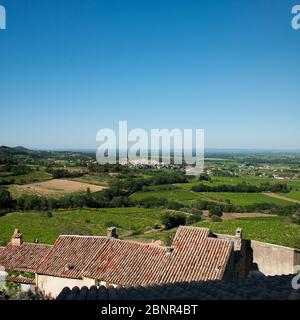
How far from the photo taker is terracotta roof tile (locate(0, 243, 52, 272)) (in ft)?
45.4

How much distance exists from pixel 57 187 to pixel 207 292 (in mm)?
40234

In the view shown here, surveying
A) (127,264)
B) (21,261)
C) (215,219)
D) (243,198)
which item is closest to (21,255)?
(21,261)

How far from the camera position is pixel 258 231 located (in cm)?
2986

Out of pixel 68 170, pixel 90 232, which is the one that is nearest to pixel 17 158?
pixel 68 170

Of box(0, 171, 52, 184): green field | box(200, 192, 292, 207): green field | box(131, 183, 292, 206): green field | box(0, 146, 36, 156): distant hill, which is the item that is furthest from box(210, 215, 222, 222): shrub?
box(0, 146, 36, 156): distant hill

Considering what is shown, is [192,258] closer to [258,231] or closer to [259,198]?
[258,231]

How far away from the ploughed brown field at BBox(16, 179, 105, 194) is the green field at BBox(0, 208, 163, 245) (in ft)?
10.4

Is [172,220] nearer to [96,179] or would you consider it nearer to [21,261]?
[96,179]

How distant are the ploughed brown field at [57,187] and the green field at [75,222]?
10.4ft

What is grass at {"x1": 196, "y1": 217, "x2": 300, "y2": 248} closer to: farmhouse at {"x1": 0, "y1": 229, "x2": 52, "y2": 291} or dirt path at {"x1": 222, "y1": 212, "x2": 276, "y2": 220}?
dirt path at {"x1": 222, "y1": 212, "x2": 276, "y2": 220}

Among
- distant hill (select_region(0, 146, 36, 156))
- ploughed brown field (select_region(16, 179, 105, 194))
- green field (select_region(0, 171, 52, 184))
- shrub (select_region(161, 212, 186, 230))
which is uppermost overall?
distant hill (select_region(0, 146, 36, 156))

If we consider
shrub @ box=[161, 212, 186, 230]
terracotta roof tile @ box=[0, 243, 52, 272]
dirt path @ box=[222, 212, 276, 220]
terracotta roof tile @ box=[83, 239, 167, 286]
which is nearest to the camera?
terracotta roof tile @ box=[83, 239, 167, 286]
